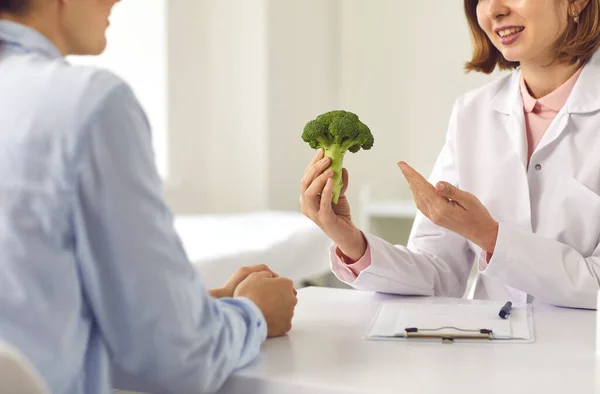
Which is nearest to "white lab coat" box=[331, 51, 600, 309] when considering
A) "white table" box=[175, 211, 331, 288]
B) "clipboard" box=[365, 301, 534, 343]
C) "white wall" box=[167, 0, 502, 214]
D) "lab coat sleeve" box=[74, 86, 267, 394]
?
"clipboard" box=[365, 301, 534, 343]

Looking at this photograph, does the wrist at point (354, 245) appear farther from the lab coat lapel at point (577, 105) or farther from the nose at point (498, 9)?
the nose at point (498, 9)

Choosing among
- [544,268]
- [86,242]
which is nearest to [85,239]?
[86,242]

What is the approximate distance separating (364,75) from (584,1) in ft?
10.6

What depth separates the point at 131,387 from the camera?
1098 millimetres

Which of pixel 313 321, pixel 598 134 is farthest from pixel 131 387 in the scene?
pixel 598 134

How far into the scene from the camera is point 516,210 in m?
1.81

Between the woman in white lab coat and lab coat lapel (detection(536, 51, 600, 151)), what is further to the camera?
lab coat lapel (detection(536, 51, 600, 151))

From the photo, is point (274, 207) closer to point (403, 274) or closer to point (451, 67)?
point (451, 67)

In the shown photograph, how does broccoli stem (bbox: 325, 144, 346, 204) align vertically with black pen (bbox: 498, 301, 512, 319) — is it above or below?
above

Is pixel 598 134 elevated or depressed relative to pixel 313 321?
elevated

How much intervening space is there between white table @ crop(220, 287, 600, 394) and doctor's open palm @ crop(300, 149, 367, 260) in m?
0.29

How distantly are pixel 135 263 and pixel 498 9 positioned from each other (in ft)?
4.13

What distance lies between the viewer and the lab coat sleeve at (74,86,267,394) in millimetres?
877

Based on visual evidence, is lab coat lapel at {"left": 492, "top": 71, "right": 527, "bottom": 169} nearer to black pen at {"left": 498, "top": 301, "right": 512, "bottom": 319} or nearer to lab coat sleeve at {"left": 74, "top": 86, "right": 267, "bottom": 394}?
black pen at {"left": 498, "top": 301, "right": 512, "bottom": 319}
